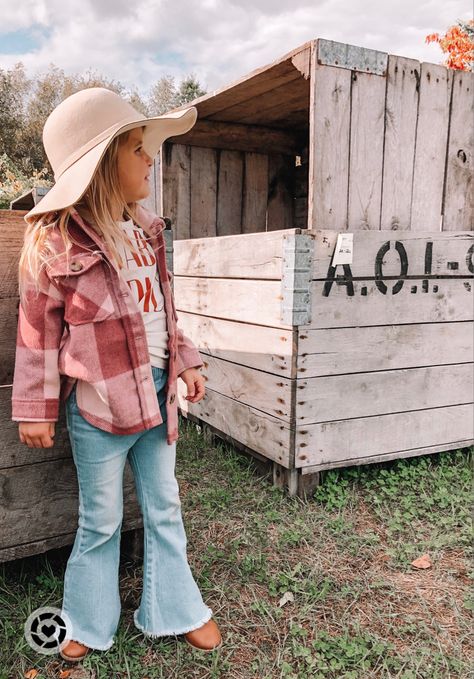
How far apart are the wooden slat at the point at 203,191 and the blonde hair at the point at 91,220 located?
260cm

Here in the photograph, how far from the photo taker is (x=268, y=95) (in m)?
3.50

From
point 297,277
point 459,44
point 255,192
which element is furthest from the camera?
point 459,44

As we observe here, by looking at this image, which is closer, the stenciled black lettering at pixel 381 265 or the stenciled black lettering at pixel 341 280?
the stenciled black lettering at pixel 341 280

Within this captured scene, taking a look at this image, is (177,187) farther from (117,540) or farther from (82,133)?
(117,540)

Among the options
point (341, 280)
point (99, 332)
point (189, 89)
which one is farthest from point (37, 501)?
point (189, 89)

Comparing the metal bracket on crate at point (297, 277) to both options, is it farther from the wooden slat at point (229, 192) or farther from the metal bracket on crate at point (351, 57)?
the wooden slat at point (229, 192)

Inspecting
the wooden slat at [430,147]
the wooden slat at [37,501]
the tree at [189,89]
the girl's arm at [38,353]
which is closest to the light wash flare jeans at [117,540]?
the girl's arm at [38,353]

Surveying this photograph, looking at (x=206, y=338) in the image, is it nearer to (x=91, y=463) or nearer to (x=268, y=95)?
(x=268, y=95)

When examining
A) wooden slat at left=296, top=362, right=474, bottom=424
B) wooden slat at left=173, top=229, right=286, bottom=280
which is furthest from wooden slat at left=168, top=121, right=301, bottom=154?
wooden slat at left=296, top=362, right=474, bottom=424

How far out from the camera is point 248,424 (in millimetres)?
3180

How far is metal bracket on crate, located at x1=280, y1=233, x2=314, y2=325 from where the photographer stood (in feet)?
8.68

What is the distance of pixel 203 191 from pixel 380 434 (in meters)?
2.28

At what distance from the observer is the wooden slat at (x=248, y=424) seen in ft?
9.49

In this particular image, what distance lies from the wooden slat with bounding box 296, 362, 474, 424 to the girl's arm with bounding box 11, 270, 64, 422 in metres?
1.38
